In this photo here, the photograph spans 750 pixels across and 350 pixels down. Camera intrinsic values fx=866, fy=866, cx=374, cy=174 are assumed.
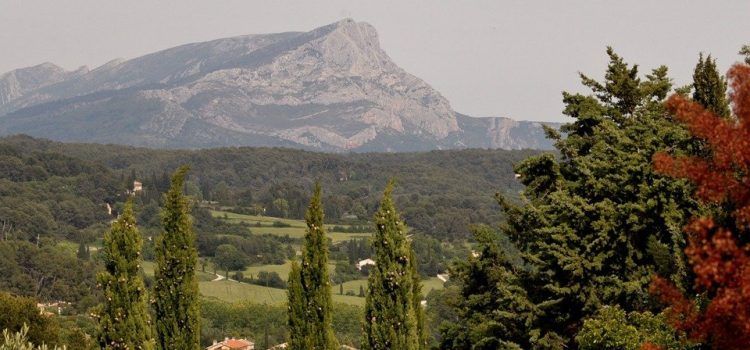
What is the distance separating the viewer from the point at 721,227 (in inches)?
304

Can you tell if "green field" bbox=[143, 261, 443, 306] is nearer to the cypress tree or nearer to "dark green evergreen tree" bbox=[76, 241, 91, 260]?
"dark green evergreen tree" bbox=[76, 241, 91, 260]

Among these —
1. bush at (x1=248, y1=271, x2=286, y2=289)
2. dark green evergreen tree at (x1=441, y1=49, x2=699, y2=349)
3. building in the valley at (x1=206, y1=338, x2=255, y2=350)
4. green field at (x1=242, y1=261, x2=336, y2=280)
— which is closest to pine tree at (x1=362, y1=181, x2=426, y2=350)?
dark green evergreen tree at (x1=441, y1=49, x2=699, y2=349)

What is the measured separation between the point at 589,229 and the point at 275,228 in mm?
160494

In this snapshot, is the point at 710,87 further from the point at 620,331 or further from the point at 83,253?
the point at 83,253

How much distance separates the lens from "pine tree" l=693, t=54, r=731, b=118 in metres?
21.2

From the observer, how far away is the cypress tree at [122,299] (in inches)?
742

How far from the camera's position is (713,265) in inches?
291

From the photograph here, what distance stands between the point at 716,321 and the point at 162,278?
15340 millimetres

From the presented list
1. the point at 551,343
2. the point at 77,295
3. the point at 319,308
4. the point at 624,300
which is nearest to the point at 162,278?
the point at 319,308

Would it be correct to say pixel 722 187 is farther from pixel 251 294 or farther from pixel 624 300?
pixel 251 294

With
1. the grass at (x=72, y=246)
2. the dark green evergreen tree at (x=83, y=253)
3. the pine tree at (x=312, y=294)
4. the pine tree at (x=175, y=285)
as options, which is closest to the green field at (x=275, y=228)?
the grass at (x=72, y=246)

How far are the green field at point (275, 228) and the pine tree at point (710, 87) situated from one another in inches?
5774

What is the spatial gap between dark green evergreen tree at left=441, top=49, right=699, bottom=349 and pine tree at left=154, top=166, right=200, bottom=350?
805 centimetres

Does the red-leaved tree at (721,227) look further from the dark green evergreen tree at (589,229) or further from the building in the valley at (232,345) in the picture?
the building in the valley at (232,345)
